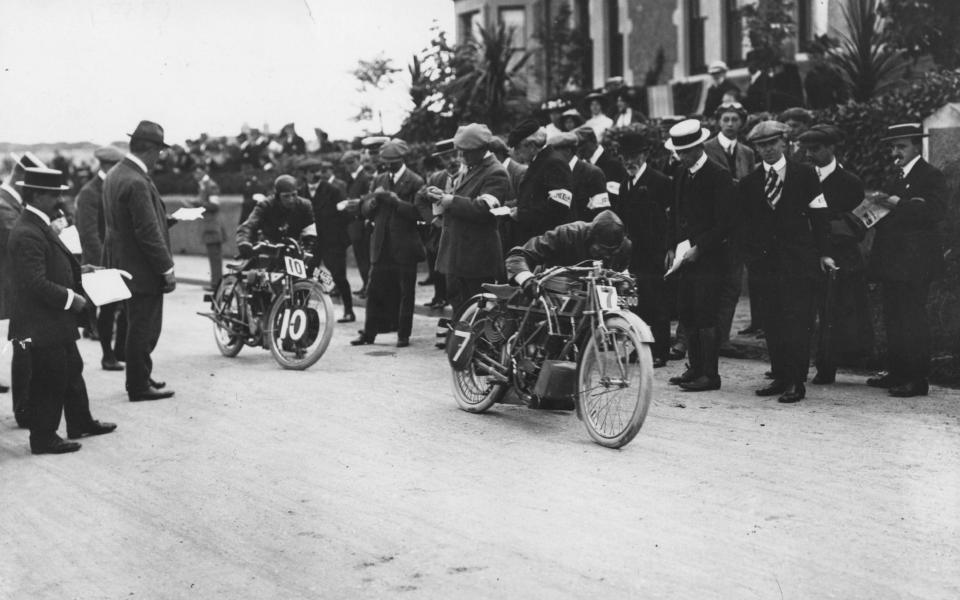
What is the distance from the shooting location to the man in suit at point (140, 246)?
9578mm

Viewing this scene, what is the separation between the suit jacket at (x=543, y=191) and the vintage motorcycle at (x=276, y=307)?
75.9 inches

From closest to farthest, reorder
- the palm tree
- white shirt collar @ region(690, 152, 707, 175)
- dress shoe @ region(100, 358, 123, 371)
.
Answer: white shirt collar @ region(690, 152, 707, 175)
dress shoe @ region(100, 358, 123, 371)
the palm tree

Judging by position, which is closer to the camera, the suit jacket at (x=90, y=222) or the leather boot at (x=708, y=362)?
the leather boot at (x=708, y=362)

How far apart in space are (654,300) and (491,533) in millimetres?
5710

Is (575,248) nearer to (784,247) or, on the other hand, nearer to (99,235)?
(784,247)

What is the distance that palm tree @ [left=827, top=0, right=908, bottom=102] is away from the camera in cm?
1549

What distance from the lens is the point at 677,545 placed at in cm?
533

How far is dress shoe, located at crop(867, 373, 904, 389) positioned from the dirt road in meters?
0.24

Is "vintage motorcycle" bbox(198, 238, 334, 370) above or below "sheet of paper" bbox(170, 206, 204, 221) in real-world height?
below

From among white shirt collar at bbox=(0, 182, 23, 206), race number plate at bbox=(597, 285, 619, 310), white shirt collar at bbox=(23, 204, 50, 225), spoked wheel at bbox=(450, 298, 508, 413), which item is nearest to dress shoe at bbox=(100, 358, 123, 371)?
white shirt collar at bbox=(0, 182, 23, 206)

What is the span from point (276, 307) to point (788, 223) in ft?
15.7

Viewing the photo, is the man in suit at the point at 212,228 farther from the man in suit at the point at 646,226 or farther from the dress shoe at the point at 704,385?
the dress shoe at the point at 704,385

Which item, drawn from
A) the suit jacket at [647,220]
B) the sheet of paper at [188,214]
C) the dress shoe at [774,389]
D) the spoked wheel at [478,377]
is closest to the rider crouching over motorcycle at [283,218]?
the sheet of paper at [188,214]

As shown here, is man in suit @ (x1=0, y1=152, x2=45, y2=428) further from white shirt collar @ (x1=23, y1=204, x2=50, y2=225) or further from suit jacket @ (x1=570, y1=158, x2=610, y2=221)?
suit jacket @ (x1=570, y1=158, x2=610, y2=221)
